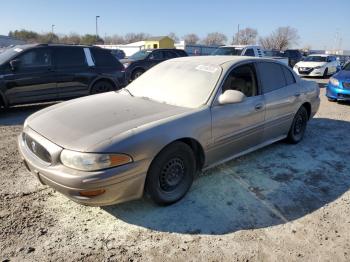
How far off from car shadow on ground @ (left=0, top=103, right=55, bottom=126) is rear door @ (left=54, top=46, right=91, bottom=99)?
962mm

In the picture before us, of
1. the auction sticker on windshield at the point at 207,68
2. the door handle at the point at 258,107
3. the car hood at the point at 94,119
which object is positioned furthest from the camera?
the door handle at the point at 258,107

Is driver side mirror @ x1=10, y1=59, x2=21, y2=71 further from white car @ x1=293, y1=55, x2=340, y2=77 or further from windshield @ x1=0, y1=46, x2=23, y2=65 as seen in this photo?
white car @ x1=293, y1=55, x2=340, y2=77

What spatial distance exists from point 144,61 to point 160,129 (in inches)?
457

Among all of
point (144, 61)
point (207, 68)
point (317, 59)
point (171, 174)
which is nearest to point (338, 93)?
point (207, 68)

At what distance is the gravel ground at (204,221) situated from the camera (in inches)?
115

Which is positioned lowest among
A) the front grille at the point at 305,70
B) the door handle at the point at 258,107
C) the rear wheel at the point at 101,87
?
the rear wheel at the point at 101,87

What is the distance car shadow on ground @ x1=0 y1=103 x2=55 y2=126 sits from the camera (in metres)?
7.11

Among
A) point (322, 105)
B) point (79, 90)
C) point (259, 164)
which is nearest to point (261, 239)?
point (259, 164)

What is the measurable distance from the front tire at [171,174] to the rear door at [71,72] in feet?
18.3

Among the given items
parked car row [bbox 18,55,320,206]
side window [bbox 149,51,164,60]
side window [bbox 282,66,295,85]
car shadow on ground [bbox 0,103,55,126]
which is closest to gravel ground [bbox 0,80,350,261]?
parked car row [bbox 18,55,320,206]

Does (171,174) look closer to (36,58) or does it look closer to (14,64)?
(14,64)

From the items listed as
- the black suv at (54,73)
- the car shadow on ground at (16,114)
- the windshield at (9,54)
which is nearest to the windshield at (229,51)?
the black suv at (54,73)

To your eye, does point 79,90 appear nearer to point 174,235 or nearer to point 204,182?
point 204,182

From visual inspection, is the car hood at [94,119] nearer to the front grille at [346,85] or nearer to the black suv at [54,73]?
the black suv at [54,73]
